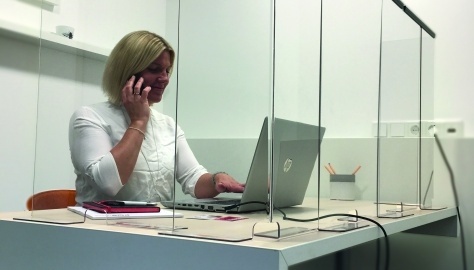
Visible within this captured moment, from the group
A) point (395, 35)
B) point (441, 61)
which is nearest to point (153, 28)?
point (395, 35)

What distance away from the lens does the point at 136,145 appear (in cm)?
145

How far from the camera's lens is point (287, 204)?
3.43ft

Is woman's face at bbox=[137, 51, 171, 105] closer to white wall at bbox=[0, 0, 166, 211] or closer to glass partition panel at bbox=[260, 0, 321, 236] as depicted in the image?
white wall at bbox=[0, 0, 166, 211]

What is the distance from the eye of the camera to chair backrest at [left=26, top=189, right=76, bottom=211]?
53.4 inches

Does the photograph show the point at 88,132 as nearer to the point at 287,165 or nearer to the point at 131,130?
the point at 131,130

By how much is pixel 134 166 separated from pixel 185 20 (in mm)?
451

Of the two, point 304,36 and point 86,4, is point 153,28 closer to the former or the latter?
point 86,4

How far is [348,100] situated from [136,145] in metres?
0.67

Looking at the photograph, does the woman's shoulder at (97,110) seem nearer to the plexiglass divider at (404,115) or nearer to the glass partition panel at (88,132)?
the glass partition panel at (88,132)

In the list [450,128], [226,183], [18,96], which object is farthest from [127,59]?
[450,128]

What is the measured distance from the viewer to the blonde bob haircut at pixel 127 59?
161cm

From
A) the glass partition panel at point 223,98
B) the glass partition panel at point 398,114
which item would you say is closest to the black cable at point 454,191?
the glass partition panel at point 398,114

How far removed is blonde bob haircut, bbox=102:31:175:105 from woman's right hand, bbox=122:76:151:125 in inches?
1.2

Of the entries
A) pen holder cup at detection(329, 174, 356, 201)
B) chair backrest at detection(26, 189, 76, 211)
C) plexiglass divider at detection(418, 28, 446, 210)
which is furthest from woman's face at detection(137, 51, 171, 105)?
plexiglass divider at detection(418, 28, 446, 210)
